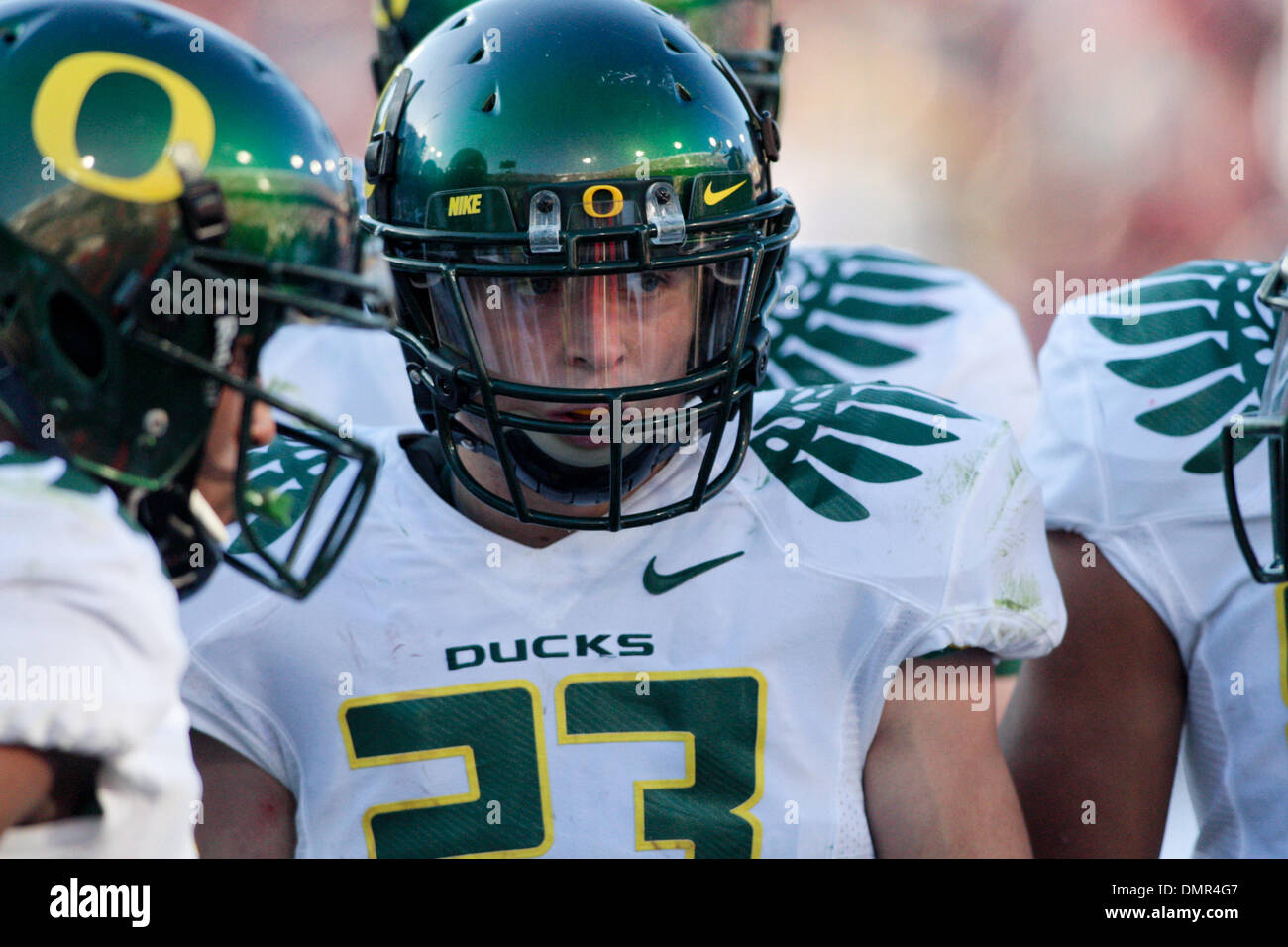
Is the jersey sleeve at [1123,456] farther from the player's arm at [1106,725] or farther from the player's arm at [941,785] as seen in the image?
A: the player's arm at [941,785]

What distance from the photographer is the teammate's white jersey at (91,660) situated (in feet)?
3.38

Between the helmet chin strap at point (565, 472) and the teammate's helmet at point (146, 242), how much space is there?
10.8 inches

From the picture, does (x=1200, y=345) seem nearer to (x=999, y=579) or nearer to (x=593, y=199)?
(x=999, y=579)

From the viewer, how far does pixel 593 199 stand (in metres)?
1.42

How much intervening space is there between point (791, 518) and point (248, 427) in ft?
1.81

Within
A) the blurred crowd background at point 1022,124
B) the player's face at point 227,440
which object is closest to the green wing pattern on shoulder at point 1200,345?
the player's face at point 227,440

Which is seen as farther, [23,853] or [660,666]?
[660,666]

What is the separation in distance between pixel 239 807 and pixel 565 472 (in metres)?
0.47

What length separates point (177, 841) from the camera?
1.16 meters

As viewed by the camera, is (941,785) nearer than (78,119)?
No

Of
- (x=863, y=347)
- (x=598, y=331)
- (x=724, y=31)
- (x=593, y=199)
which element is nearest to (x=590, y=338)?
(x=598, y=331)
